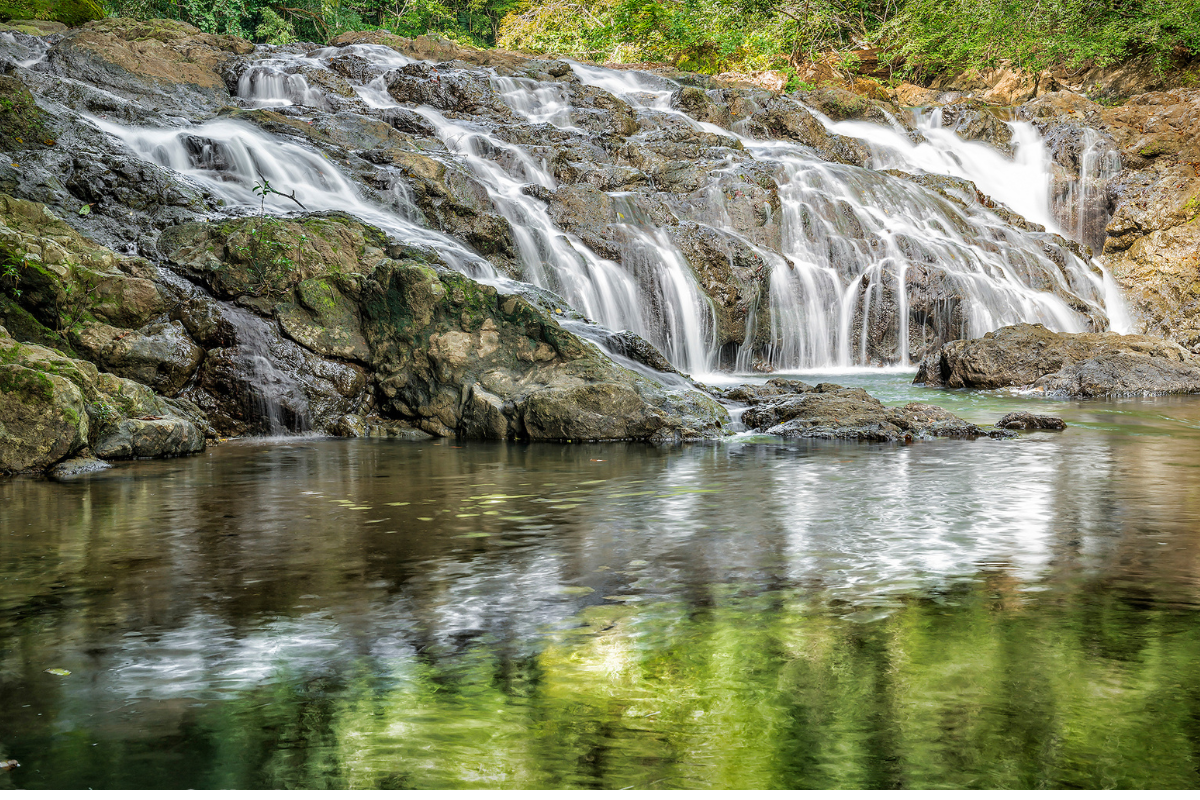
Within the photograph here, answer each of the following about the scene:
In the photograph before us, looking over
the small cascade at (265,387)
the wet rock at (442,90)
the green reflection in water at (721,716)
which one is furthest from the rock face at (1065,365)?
the wet rock at (442,90)

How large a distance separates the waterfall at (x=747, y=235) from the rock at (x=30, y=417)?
19.1 ft

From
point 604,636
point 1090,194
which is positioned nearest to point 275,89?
point 604,636

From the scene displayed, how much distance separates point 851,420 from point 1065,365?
21.6 feet

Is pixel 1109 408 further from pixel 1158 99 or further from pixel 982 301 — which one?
pixel 1158 99

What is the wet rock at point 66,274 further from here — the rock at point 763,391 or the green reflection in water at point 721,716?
the green reflection in water at point 721,716

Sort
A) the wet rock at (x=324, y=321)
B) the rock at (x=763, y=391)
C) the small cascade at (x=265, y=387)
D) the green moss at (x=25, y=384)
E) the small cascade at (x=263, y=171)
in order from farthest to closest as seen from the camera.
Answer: the small cascade at (x=263, y=171), the rock at (x=763, y=391), the wet rock at (x=324, y=321), the small cascade at (x=265, y=387), the green moss at (x=25, y=384)

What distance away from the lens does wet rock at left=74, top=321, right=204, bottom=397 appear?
8402 mm

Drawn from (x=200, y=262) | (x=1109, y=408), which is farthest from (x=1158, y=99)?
(x=200, y=262)

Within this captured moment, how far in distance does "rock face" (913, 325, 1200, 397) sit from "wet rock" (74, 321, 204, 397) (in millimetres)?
10637

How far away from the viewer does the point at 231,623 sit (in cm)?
299

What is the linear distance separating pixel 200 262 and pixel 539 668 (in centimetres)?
859

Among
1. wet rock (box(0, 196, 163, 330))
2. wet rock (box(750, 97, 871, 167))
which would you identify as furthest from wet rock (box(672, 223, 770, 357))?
wet rock (box(0, 196, 163, 330))

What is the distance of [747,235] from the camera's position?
1769 centimetres

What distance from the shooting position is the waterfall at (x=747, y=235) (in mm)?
13695
